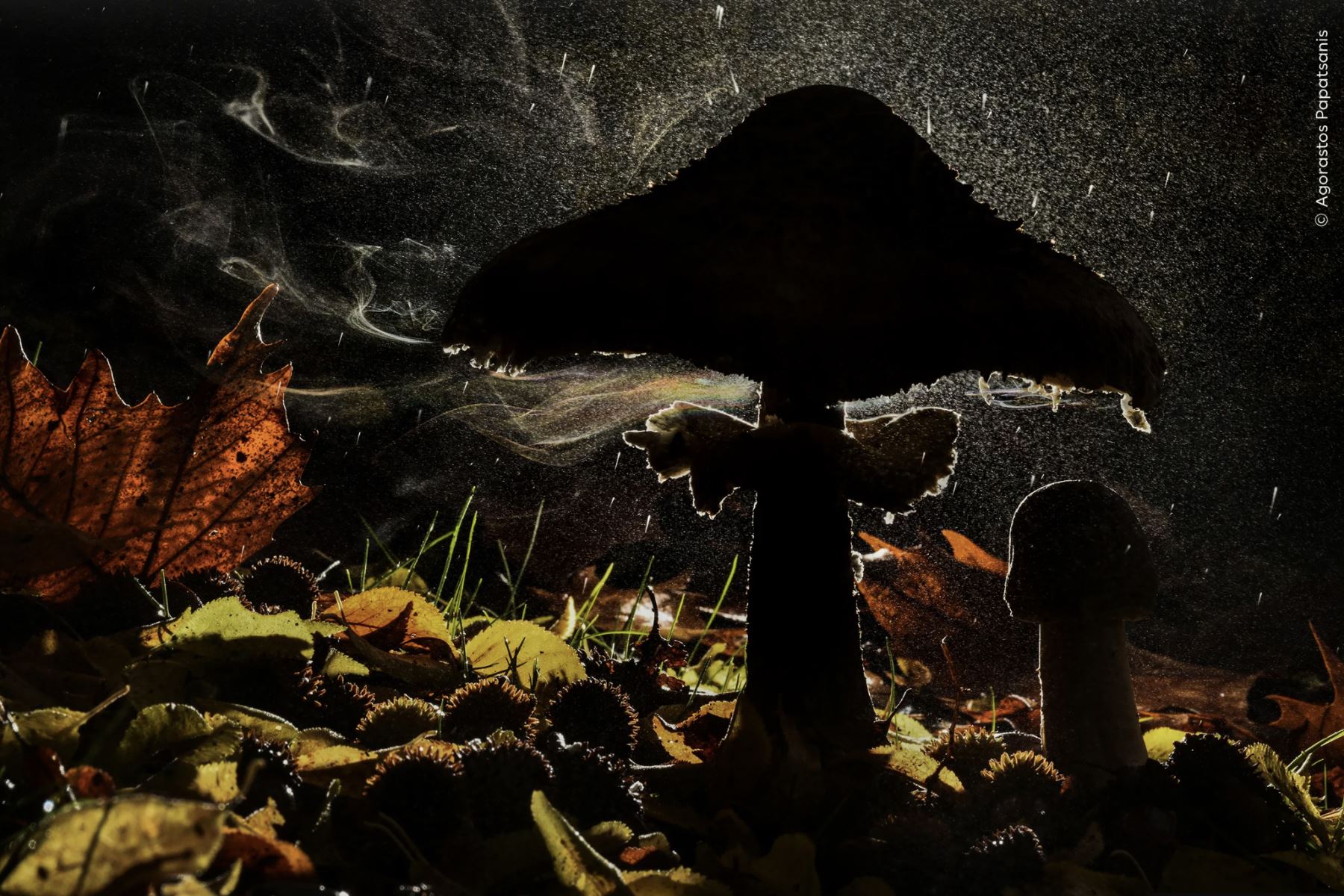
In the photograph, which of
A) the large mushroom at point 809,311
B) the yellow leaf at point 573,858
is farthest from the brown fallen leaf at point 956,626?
the yellow leaf at point 573,858

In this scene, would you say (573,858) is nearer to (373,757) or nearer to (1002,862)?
(373,757)

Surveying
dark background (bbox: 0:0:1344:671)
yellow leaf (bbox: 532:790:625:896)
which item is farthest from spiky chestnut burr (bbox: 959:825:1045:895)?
dark background (bbox: 0:0:1344:671)

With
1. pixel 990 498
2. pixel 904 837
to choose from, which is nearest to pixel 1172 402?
pixel 990 498

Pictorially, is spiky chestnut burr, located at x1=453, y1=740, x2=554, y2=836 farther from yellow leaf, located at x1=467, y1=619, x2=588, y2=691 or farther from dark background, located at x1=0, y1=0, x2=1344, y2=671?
dark background, located at x1=0, y1=0, x2=1344, y2=671

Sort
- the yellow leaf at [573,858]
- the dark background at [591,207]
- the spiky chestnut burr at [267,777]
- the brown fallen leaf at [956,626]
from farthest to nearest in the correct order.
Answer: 1. the dark background at [591,207]
2. the brown fallen leaf at [956,626]
3. the spiky chestnut burr at [267,777]
4. the yellow leaf at [573,858]

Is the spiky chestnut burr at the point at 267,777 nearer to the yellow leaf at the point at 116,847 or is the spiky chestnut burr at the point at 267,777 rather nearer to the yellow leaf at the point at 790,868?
the yellow leaf at the point at 116,847

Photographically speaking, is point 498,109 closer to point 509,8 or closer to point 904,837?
point 509,8

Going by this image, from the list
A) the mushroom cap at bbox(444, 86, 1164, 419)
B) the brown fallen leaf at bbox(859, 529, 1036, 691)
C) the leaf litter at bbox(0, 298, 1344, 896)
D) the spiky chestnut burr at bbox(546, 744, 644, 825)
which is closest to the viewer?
the leaf litter at bbox(0, 298, 1344, 896)
